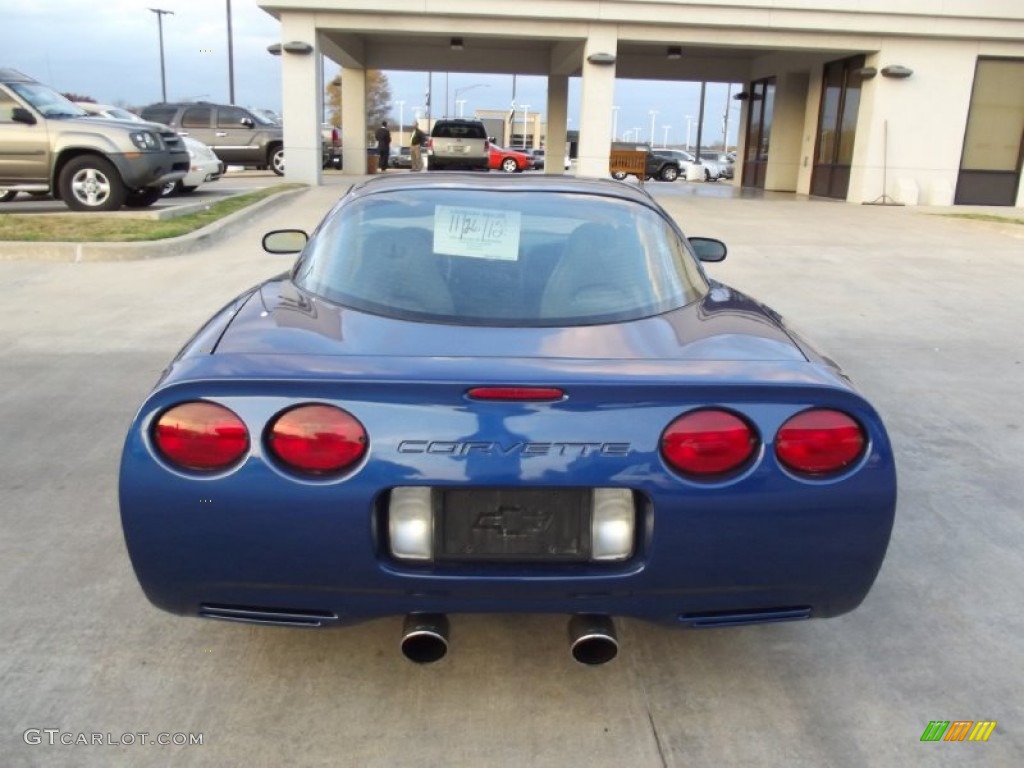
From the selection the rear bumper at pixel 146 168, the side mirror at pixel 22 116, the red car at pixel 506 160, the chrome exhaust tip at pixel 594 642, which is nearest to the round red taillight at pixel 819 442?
the chrome exhaust tip at pixel 594 642

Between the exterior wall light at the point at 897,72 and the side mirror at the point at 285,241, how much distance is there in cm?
1859

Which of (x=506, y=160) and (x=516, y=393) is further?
(x=506, y=160)

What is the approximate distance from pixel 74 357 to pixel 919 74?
19197mm

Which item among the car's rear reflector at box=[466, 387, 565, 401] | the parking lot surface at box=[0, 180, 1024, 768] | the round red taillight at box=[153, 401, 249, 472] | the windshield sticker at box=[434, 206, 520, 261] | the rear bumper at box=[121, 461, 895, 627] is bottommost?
the parking lot surface at box=[0, 180, 1024, 768]

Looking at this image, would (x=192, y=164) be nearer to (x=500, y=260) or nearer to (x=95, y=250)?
(x=95, y=250)

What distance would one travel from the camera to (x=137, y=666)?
2715 millimetres

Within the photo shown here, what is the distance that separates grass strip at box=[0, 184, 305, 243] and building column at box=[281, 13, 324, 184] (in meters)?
8.33

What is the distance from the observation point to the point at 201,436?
223 cm

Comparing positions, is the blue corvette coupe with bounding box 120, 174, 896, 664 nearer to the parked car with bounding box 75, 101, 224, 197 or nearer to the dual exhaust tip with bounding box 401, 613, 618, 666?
the dual exhaust tip with bounding box 401, 613, 618, 666

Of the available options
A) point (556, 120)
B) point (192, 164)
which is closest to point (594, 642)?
point (192, 164)

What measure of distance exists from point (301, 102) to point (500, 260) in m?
18.8

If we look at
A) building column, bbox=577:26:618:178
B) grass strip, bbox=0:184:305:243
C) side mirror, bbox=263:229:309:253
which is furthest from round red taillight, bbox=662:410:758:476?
building column, bbox=577:26:618:178

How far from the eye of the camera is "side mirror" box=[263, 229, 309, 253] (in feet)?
13.6

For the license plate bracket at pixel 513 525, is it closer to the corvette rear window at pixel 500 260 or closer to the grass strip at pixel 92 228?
the corvette rear window at pixel 500 260
